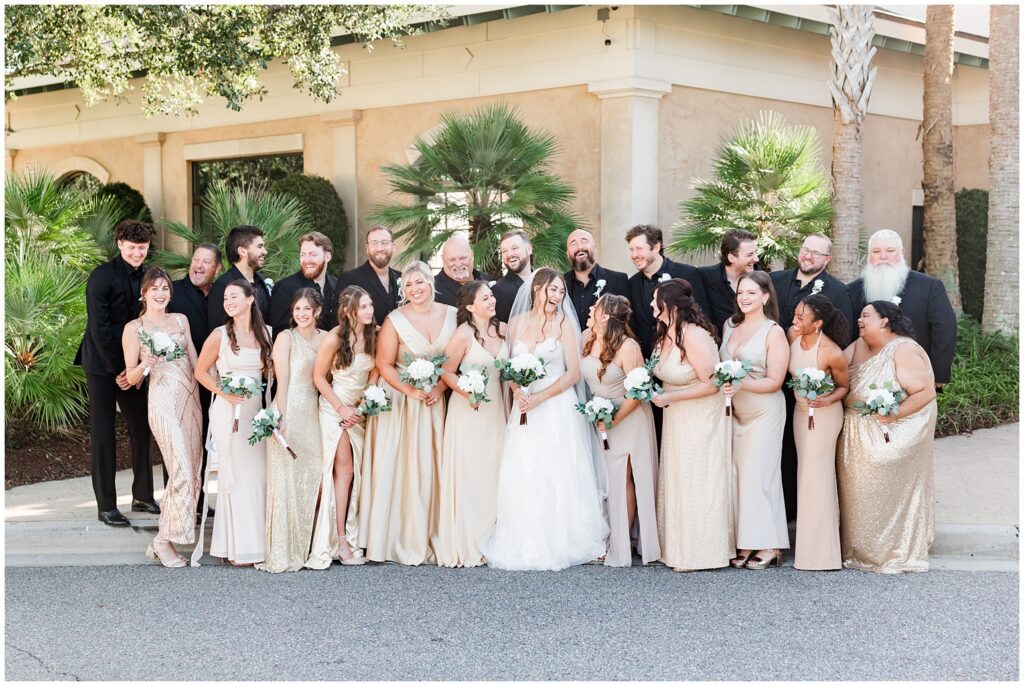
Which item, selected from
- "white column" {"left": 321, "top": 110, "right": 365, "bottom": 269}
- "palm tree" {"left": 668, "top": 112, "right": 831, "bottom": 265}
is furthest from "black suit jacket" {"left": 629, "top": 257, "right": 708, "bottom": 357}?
"white column" {"left": 321, "top": 110, "right": 365, "bottom": 269}

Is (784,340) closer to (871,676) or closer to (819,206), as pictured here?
(871,676)

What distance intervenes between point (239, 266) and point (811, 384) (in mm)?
4176

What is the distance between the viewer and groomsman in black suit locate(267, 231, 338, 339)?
808 centimetres

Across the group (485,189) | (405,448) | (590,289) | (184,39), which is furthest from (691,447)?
(184,39)

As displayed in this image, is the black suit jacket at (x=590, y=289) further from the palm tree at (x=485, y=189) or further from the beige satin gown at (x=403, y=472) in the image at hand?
the palm tree at (x=485, y=189)

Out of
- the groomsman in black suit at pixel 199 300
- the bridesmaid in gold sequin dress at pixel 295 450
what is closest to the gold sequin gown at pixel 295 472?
the bridesmaid in gold sequin dress at pixel 295 450

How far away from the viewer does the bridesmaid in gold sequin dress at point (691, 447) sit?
7039mm

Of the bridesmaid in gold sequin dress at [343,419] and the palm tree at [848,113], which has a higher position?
the palm tree at [848,113]

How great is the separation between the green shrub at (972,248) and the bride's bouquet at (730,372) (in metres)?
11.8

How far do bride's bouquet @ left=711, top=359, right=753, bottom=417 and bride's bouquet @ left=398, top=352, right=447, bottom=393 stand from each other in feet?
5.87

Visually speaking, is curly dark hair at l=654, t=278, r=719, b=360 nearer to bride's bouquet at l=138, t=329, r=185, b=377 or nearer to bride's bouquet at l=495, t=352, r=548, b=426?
bride's bouquet at l=495, t=352, r=548, b=426

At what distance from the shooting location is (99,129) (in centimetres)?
2019

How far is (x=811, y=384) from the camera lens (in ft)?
22.7

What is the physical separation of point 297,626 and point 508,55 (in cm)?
1091
